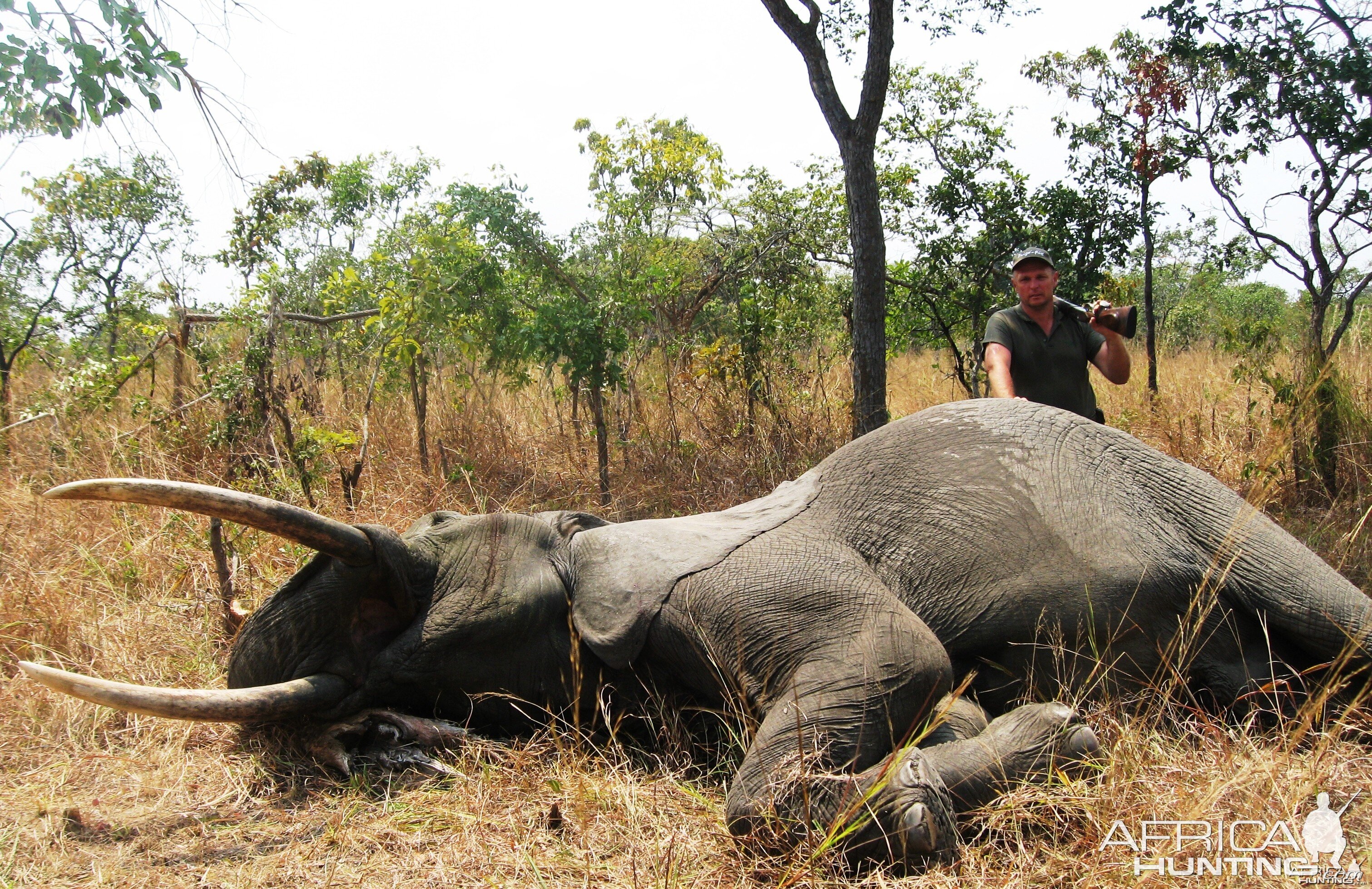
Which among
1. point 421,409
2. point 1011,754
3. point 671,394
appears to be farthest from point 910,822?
point 421,409

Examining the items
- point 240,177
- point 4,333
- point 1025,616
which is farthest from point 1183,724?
point 4,333

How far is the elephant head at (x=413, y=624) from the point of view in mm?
2734

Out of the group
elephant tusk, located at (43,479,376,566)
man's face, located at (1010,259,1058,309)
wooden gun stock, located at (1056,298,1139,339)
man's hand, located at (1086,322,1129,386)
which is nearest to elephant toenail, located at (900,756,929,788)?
elephant tusk, located at (43,479,376,566)

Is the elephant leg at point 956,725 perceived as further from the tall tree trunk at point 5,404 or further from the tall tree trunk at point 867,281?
the tall tree trunk at point 5,404

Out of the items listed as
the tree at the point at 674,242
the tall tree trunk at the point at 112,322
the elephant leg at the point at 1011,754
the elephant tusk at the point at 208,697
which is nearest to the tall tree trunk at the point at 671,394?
the tree at the point at 674,242

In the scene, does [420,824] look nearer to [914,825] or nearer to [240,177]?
[914,825]

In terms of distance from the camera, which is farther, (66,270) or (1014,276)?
(66,270)

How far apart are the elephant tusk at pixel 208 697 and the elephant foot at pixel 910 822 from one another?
63.6 inches

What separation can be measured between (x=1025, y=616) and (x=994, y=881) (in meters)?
0.83

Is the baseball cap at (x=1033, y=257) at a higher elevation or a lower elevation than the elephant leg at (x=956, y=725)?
higher

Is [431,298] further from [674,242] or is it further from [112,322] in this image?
[112,322]

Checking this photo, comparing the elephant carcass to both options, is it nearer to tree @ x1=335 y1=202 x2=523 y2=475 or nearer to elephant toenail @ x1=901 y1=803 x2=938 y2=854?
elephant toenail @ x1=901 y1=803 x2=938 y2=854

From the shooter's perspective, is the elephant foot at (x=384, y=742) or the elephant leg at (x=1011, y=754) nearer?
the elephant leg at (x=1011, y=754)

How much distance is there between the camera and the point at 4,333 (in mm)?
7863
